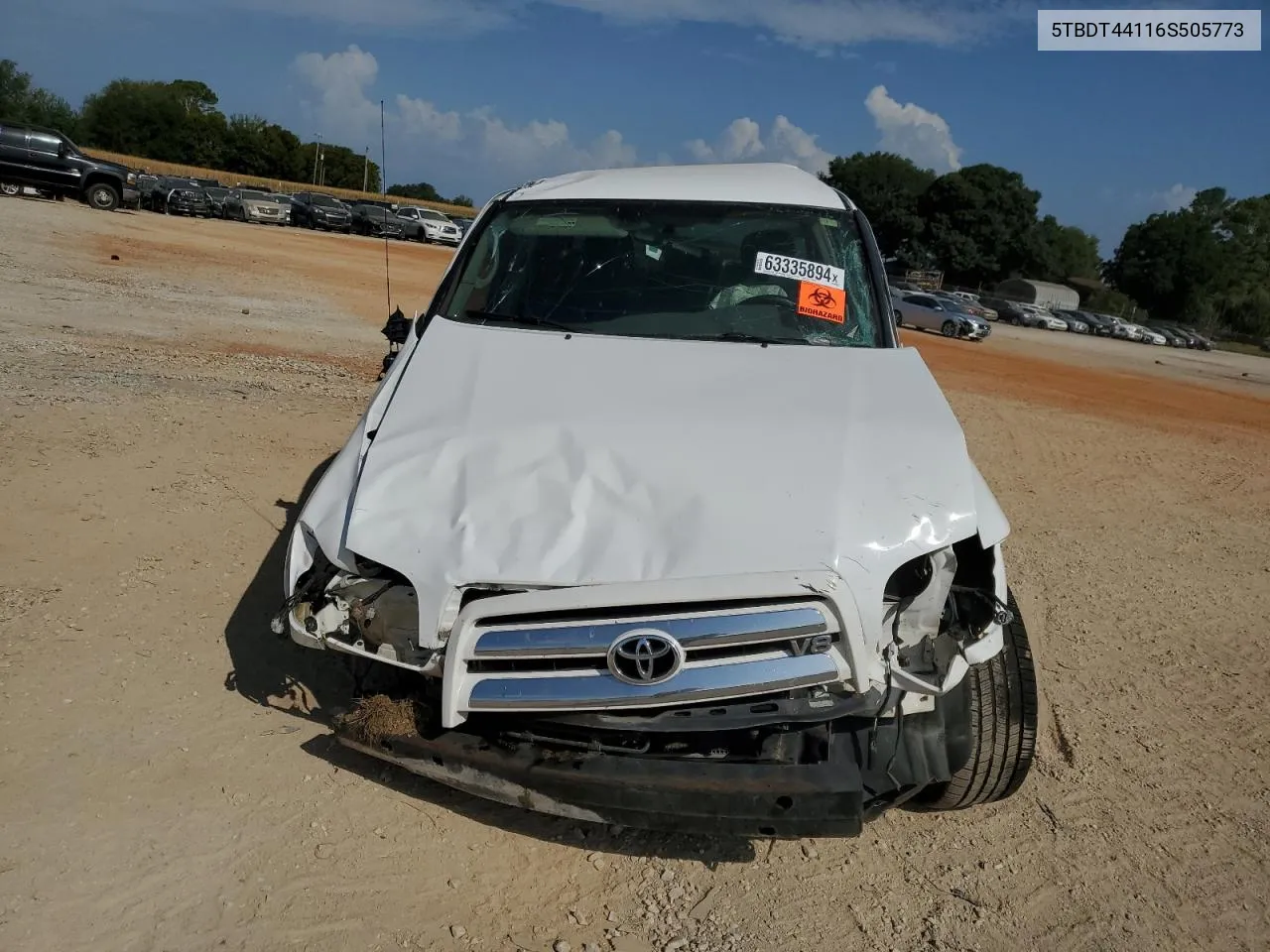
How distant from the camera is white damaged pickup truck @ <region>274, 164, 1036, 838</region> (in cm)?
294

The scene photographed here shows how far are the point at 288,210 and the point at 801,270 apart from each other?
42670mm

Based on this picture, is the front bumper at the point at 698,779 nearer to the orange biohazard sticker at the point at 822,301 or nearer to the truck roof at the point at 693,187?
the orange biohazard sticker at the point at 822,301

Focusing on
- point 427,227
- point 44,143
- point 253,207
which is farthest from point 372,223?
point 44,143

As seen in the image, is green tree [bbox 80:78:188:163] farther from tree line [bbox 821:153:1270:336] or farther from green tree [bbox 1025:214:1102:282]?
green tree [bbox 1025:214:1102:282]

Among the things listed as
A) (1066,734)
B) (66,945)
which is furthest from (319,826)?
(1066,734)

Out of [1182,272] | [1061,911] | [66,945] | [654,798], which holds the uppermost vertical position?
[1182,272]

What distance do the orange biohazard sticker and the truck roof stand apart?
606mm

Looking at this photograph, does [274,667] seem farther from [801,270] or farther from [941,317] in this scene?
[941,317]

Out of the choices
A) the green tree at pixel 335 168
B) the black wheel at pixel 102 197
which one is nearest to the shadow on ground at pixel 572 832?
the black wheel at pixel 102 197

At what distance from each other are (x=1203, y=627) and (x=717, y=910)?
13.0ft

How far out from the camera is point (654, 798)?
2932 millimetres

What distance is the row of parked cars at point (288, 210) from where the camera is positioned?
1489 inches

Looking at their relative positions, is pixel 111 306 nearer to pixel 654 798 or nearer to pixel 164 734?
pixel 164 734

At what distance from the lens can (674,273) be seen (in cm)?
468
